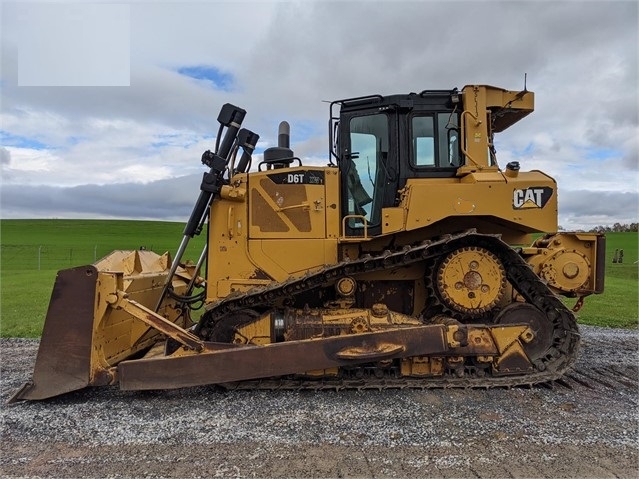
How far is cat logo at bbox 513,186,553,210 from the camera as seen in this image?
5.46 m

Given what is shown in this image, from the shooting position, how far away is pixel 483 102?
19.3ft

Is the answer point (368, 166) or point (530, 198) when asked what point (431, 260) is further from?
point (368, 166)

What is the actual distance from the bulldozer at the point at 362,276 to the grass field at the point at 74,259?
5424 mm

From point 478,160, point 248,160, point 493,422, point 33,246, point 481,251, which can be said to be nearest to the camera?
point 493,422

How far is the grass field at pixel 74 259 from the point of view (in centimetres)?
1131

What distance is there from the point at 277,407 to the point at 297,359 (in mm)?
544

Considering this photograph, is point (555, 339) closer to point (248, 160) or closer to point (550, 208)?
point (550, 208)

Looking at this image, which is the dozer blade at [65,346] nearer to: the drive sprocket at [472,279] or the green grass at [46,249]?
the green grass at [46,249]

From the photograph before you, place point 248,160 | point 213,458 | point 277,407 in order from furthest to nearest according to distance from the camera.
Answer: point 248,160, point 277,407, point 213,458

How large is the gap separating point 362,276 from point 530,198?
89.4 inches

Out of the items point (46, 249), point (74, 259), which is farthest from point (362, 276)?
point (46, 249)

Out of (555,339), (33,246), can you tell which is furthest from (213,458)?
(33,246)

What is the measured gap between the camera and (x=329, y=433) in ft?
13.7

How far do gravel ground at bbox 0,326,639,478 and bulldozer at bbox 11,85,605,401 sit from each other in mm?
268
